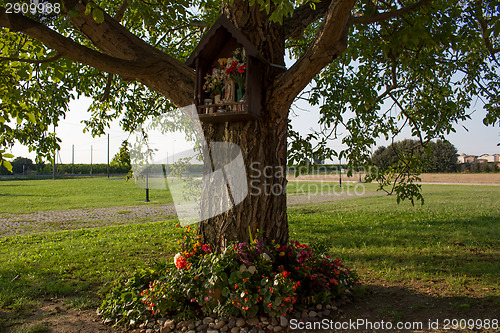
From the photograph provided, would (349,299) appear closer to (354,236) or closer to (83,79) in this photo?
(354,236)

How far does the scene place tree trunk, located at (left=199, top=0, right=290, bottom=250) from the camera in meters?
4.54

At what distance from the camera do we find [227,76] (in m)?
4.34

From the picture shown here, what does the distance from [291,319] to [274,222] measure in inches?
48.0

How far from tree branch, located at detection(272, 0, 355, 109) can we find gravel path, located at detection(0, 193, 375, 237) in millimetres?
10652

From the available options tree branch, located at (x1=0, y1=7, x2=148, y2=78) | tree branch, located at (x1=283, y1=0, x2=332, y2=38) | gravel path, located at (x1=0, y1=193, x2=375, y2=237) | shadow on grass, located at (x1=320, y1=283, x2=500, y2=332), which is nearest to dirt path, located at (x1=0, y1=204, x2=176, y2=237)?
gravel path, located at (x1=0, y1=193, x2=375, y2=237)

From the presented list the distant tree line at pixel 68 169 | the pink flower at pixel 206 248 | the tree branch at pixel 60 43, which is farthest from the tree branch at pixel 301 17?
the distant tree line at pixel 68 169

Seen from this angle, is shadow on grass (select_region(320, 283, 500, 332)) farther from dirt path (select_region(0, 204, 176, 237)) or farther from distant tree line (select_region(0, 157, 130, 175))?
distant tree line (select_region(0, 157, 130, 175))

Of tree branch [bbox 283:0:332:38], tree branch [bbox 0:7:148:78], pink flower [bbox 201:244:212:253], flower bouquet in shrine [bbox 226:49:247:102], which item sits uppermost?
tree branch [bbox 283:0:332:38]

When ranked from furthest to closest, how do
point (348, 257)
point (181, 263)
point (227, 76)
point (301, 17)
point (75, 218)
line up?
point (75, 218) → point (348, 257) → point (301, 17) → point (181, 263) → point (227, 76)

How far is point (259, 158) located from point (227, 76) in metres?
1.12

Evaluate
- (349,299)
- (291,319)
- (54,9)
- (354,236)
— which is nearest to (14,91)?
(54,9)

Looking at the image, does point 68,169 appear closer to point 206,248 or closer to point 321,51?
point 206,248

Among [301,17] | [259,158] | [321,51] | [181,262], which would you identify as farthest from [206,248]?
[301,17]

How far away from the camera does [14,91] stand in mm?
5410
